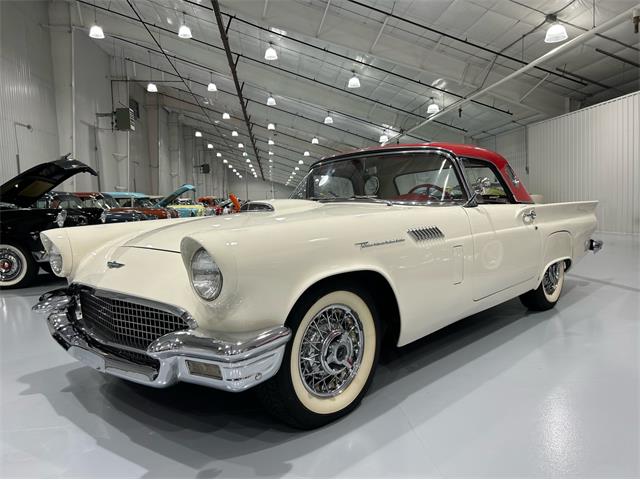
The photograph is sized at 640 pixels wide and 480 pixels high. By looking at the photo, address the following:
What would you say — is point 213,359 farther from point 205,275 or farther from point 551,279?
point 551,279

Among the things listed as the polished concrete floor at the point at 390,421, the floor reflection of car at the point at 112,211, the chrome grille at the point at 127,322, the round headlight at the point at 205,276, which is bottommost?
the polished concrete floor at the point at 390,421

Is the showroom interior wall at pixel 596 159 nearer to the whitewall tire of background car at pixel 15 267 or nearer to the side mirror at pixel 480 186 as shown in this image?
the side mirror at pixel 480 186

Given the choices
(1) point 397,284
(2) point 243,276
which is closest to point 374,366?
(1) point 397,284

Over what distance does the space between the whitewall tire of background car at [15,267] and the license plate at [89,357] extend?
4392 millimetres

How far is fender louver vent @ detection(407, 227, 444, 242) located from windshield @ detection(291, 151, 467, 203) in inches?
16.1

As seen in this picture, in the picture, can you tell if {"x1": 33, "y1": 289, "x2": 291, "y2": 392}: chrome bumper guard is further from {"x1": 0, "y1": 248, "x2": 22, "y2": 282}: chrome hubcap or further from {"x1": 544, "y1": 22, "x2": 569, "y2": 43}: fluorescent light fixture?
{"x1": 544, "y1": 22, "x2": 569, "y2": 43}: fluorescent light fixture

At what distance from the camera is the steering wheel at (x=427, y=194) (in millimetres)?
2896

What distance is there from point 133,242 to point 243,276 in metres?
1.09

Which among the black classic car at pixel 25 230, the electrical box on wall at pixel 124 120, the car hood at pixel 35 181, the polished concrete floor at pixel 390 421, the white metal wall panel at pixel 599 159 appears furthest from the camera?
the electrical box on wall at pixel 124 120

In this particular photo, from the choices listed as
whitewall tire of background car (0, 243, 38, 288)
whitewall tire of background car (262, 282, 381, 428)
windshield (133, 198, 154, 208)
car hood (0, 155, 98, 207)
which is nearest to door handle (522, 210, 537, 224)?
whitewall tire of background car (262, 282, 381, 428)

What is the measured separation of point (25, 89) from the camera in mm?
11164

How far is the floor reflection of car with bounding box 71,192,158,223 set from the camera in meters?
6.46

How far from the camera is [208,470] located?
1715 millimetres

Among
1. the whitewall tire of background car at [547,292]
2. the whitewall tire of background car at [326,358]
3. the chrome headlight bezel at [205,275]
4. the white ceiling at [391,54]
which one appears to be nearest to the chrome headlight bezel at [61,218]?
the chrome headlight bezel at [205,275]
